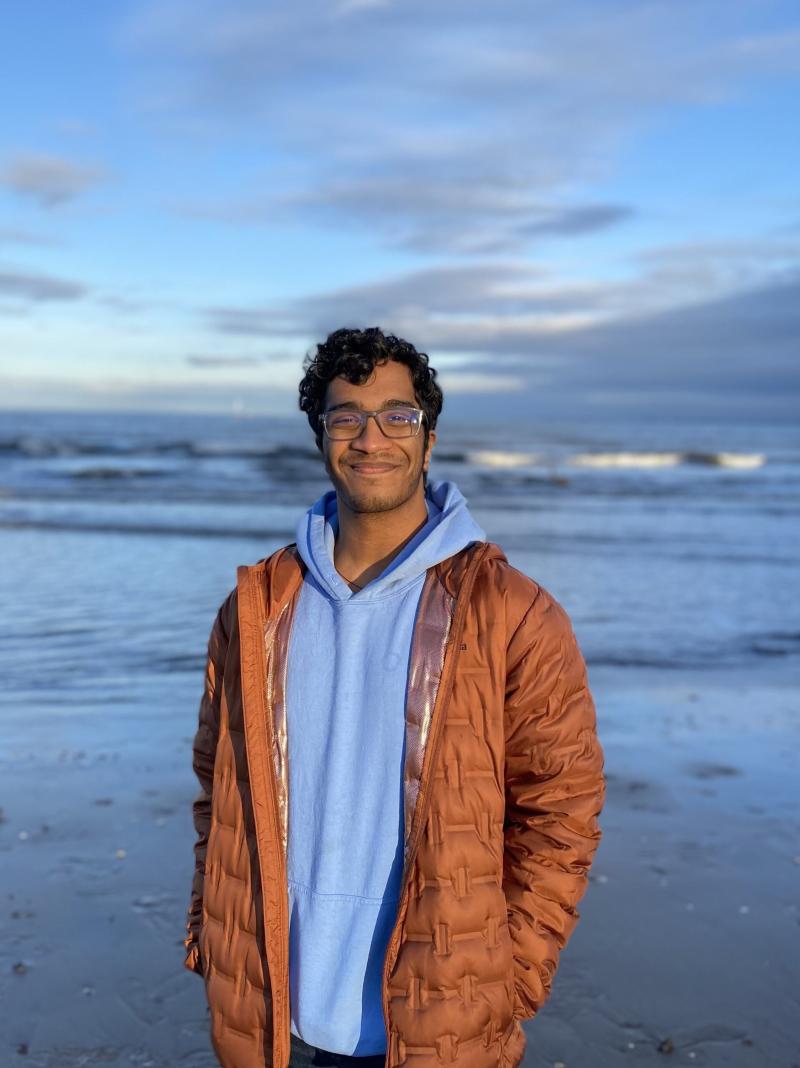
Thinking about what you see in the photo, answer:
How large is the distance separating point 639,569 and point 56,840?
10.9 m

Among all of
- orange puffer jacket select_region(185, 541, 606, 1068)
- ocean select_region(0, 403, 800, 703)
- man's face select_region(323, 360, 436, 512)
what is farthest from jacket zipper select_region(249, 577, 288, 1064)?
ocean select_region(0, 403, 800, 703)

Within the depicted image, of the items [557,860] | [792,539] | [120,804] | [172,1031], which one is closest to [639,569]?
[792,539]

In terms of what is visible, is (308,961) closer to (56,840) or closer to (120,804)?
(56,840)

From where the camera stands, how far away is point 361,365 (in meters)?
2.36

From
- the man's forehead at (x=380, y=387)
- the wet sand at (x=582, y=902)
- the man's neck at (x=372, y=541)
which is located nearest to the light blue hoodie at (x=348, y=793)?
the man's neck at (x=372, y=541)

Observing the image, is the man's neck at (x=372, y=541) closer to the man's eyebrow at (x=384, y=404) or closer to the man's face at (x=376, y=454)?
the man's face at (x=376, y=454)

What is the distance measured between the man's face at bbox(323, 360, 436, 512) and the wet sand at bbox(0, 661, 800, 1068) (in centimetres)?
232

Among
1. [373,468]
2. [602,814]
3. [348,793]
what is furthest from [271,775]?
[602,814]

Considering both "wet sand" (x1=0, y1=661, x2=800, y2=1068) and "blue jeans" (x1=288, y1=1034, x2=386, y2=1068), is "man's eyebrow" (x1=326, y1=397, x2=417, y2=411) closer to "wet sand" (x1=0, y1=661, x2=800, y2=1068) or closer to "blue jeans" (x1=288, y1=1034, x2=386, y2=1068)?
"blue jeans" (x1=288, y1=1034, x2=386, y2=1068)

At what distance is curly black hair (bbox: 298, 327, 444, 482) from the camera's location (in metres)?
2.36

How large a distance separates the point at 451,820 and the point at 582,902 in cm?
282

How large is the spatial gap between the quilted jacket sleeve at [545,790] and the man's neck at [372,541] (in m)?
0.40

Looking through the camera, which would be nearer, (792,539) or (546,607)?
(546,607)

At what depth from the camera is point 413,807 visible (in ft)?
6.64
